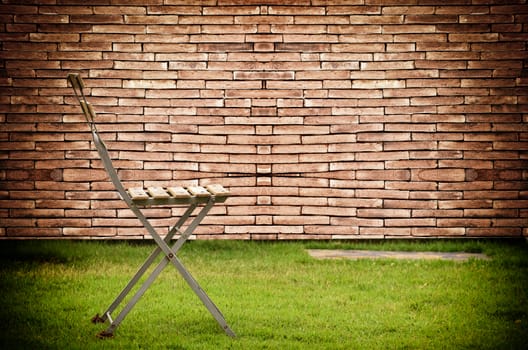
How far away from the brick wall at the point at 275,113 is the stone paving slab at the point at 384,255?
38 centimetres

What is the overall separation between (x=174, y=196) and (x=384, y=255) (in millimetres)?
3165

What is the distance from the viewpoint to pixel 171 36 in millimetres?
7469

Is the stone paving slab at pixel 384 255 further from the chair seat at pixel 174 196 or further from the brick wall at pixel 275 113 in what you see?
the chair seat at pixel 174 196

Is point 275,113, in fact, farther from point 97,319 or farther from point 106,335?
point 106,335

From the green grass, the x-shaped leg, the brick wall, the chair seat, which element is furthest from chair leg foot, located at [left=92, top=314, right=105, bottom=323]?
the brick wall

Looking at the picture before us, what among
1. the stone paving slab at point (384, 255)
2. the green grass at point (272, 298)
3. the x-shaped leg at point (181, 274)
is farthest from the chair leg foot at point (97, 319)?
the stone paving slab at point (384, 255)

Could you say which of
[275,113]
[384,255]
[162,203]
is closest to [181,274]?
[162,203]

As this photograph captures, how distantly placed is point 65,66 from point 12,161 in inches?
40.0

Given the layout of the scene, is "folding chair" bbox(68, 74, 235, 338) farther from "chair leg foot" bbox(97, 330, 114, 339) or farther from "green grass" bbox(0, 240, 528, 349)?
"green grass" bbox(0, 240, 528, 349)

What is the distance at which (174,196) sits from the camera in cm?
439

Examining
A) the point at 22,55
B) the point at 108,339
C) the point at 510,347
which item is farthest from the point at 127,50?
the point at 510,347

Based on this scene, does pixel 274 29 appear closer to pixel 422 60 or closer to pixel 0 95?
pixel 422 60

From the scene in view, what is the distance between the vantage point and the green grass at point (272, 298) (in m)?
4.53

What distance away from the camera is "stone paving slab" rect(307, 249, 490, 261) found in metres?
6.95
